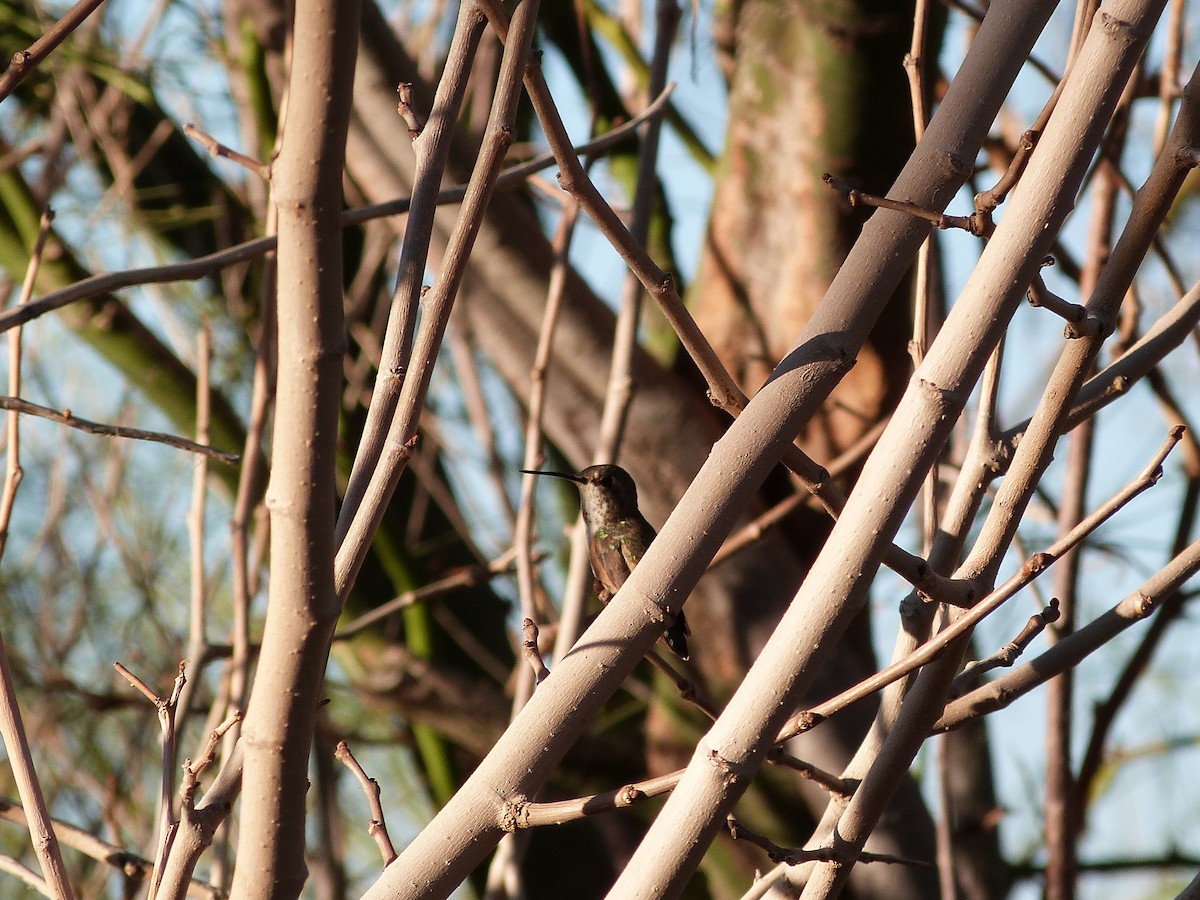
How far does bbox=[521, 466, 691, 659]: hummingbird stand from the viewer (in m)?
3.03

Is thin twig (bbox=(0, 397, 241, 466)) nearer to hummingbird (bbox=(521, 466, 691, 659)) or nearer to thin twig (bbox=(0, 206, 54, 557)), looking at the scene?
thin twig (bbox=(0, 206, 54, 557))

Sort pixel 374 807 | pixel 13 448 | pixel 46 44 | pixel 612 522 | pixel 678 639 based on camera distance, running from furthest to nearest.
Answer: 1. pixel 612 522
2. pixel 678 639
3. pixel 13 448
4. pixel 374 807
5. pixel 46 44

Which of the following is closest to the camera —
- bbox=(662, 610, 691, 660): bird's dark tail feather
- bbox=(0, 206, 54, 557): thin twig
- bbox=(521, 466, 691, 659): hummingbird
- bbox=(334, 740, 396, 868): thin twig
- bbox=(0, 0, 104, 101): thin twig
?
bbox=(0, 0, 104, 101): thin twig

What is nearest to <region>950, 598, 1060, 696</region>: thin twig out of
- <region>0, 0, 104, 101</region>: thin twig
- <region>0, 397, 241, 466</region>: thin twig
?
<region>0, 397, 241, 466</region>: thin twig

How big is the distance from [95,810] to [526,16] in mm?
4810

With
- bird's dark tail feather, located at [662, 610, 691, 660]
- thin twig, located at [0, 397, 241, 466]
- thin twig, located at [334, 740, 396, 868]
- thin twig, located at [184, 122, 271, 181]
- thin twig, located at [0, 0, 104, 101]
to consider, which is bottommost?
thin twig, located at [334, 740, 396, 868]

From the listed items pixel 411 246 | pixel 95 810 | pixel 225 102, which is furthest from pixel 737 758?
pixel 95 810

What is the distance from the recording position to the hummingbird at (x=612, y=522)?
3033 mm

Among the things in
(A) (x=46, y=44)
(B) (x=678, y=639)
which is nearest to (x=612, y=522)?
(B) (x=678, y=639)

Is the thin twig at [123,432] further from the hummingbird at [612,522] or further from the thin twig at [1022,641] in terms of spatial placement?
the hummingbird at [612,522]

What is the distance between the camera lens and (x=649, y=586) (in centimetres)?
129

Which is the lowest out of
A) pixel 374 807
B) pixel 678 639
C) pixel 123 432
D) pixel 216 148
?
pixel 374 807

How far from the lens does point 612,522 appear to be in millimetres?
3127

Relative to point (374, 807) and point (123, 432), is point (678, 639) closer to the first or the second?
point (374, 807)
